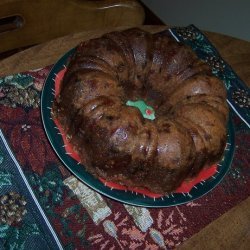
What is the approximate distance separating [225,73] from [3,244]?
3.90 feet

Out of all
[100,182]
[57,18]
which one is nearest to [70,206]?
[100,182]

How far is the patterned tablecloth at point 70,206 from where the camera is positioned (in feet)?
3.67

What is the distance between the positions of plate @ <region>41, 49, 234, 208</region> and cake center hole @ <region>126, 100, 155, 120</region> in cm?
30

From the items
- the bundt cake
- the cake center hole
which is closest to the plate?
the bundt cake

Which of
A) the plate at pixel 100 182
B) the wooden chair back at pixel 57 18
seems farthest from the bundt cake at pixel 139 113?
the wooden chair back at pixel 57 18

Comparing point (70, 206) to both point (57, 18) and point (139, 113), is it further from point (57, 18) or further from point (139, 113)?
point (57, 18)

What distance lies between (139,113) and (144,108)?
0.67 feet

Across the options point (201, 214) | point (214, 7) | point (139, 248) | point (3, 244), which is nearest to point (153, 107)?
point (201, 214)

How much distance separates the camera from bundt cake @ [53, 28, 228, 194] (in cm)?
113

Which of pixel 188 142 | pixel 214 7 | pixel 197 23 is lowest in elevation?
pixel 197 23

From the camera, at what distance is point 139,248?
1.15 metres

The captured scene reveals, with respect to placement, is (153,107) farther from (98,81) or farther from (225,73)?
(225,73)

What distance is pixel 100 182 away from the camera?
1.15 metres

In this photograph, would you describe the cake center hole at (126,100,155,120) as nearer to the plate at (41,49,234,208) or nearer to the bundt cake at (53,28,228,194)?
the bundt cake at (53,28,228,194)
